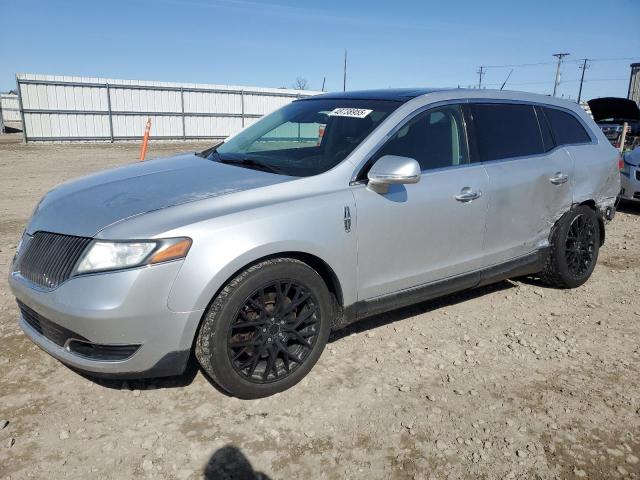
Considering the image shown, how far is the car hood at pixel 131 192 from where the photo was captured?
266cm

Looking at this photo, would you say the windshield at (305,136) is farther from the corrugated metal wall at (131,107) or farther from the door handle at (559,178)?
the corrugated metal wall at (131,107)

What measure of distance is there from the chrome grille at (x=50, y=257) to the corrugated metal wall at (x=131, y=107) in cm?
1734

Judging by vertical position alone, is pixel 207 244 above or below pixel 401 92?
below

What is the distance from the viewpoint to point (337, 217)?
2936 millimetres

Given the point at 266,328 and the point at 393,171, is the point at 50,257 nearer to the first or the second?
the point at 266,328

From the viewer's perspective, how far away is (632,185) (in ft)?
27.0

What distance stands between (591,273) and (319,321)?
3.34m

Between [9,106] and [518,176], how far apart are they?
141 feet

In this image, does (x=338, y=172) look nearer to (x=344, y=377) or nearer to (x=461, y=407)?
(x=344, y=377)

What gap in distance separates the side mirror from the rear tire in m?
2.06

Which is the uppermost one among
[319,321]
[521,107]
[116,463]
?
[521,107]

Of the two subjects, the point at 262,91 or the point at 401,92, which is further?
the point at 262,91

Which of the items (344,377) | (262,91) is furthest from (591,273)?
(262,91)

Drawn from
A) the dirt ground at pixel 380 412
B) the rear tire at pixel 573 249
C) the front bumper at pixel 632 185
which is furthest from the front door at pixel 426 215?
the front bumper at pixel 632 185
